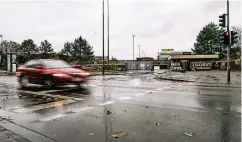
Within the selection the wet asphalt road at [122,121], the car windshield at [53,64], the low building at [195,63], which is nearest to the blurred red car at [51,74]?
the car windshield at [53,64]

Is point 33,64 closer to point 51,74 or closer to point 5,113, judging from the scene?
point 51,74

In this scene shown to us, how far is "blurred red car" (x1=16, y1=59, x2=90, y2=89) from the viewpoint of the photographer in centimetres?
1205

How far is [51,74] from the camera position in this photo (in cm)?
1216

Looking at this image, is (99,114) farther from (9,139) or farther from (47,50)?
(47,50)

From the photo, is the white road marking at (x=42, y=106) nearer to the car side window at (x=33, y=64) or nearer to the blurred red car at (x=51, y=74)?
the blurred red car at (x=51, y=74)

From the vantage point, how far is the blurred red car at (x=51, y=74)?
12047 mm

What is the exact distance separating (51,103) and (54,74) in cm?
397

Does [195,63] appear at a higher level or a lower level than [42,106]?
higher

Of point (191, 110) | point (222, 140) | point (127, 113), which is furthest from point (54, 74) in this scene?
point (222, 140)

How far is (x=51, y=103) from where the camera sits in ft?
27.3

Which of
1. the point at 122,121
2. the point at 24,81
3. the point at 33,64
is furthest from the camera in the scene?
the point at 24,81

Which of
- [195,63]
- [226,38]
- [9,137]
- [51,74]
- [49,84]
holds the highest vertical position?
[226,38]

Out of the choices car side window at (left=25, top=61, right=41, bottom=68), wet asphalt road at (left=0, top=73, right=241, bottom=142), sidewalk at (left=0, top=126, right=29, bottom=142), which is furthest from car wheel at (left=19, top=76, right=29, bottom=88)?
sidewalk at (left=0, top=126, right=29, bottom=142)

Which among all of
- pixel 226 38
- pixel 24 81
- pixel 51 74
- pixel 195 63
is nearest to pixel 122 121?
pixel 51 74
